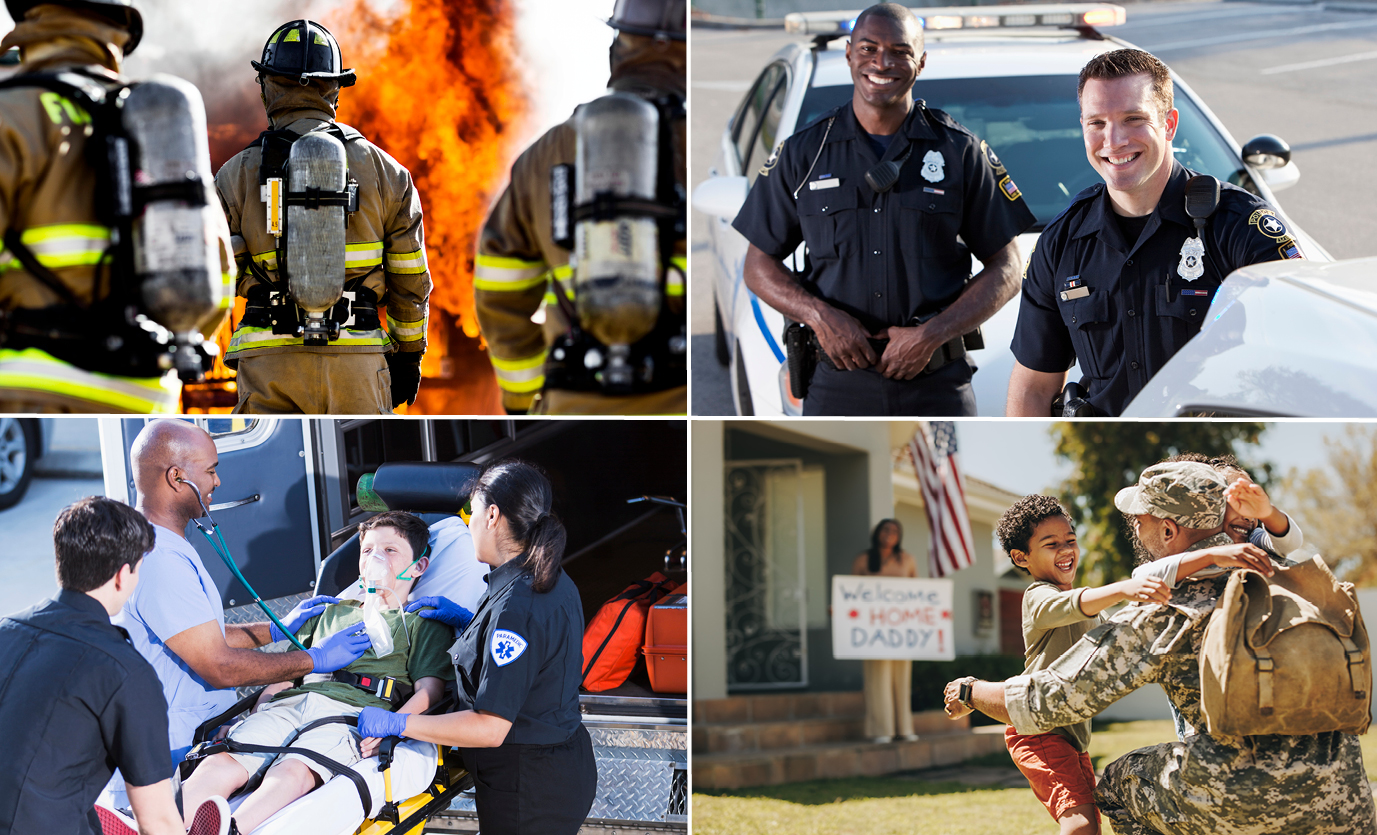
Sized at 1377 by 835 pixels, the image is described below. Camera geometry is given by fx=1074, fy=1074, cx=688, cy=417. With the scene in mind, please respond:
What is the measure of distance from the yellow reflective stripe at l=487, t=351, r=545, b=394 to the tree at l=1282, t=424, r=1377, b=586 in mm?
1880

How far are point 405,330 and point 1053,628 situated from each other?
6.15 ft

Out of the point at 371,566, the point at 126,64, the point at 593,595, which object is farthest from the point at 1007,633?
the point at 126,64

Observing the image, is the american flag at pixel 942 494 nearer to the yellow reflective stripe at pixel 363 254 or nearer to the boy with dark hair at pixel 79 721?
the yellow reflective stripe at pixel 363 254

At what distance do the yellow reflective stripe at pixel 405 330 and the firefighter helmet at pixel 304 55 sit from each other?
654 millimetres

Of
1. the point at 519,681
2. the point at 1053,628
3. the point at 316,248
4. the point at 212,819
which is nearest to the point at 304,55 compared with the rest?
the point at 316,248

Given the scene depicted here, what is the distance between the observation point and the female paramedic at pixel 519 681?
2.70 metres

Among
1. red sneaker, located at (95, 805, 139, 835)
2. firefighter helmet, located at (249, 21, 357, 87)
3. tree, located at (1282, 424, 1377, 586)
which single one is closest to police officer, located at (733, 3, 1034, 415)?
tree, located at (1282, 424, 1377, 586)

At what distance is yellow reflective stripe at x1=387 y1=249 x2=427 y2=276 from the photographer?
2.92 m

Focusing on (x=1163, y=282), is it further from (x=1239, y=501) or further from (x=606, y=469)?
(x=606, y=469)

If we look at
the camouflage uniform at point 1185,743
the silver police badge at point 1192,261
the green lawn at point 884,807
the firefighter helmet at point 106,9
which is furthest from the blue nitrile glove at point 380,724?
the silver police badge at point 1192,261

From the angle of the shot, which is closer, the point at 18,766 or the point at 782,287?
the point at 18,766

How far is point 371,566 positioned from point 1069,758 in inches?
72.3

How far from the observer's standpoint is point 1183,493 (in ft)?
8.55

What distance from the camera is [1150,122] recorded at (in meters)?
2.53
